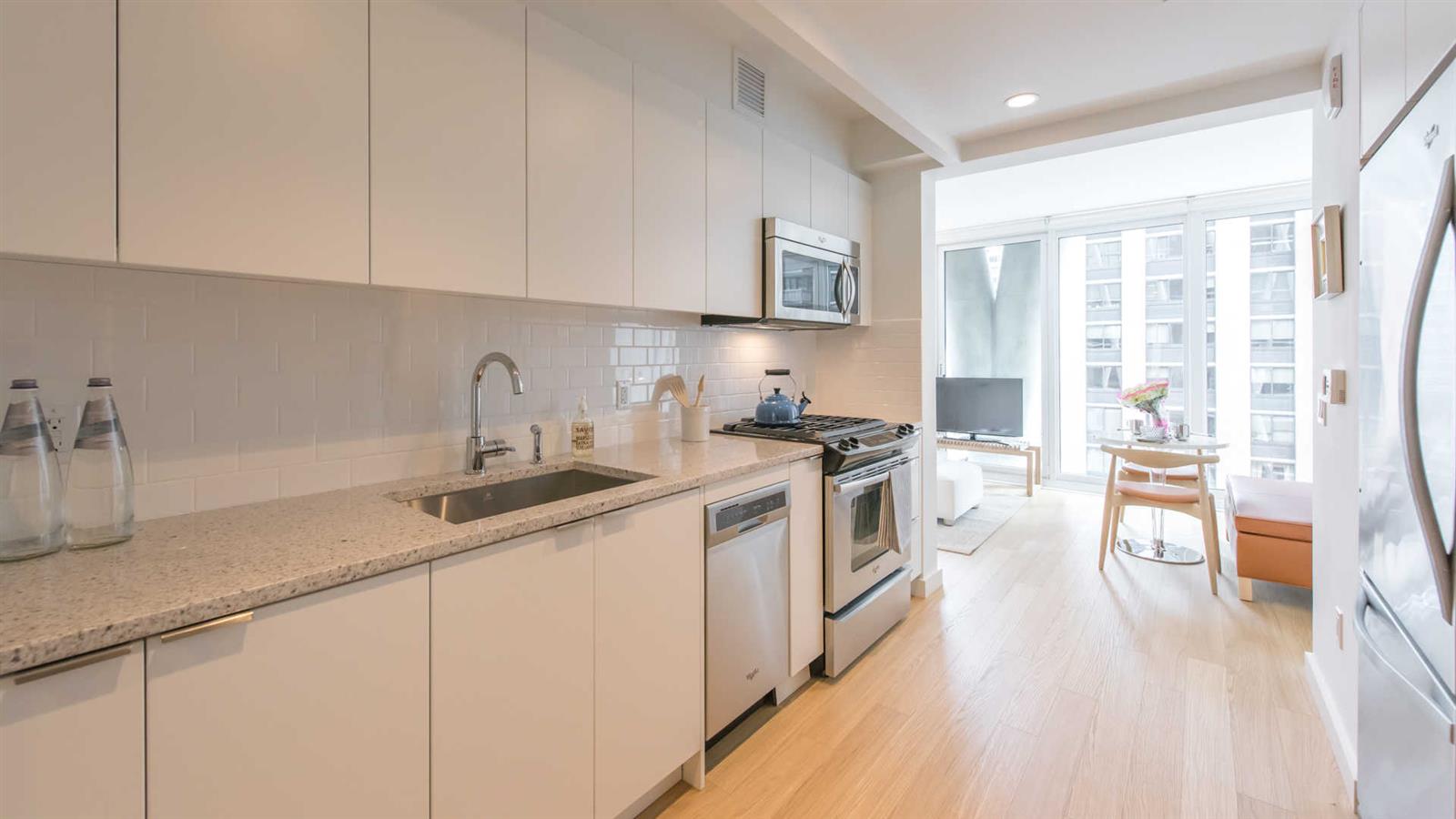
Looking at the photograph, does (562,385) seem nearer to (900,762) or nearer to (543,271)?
(543,271)

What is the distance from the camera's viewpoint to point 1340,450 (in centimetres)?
195

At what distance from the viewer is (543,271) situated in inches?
67.7

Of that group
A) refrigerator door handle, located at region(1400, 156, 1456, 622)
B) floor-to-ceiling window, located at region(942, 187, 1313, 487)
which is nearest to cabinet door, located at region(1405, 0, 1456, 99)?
refrigerator door handle, located at region(1400, 156, 1456, 622)

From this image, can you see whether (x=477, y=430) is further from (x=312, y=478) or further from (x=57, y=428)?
(x=57, y=428)

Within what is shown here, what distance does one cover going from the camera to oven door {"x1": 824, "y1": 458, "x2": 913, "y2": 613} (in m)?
2.44

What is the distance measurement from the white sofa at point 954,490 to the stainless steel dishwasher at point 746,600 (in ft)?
9.02

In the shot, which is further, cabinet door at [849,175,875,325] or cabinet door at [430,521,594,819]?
cabinet door at [849,175,875,325]

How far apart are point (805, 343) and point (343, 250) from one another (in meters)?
2.53

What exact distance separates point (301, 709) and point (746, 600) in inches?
50.8

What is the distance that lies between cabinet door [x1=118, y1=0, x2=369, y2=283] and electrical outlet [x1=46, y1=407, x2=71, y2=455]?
45 centimetres

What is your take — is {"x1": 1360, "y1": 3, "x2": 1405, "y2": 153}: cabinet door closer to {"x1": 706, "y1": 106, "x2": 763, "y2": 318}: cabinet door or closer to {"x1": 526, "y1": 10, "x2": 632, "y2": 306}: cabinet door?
{"x1": 706, "y1": 106, "x2": 763, "y2": 318}: cabinet door

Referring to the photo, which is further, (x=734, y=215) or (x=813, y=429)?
(x=813, y=429)

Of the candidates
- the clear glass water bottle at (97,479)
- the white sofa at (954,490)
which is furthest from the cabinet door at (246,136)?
the white sofa at (954,490)

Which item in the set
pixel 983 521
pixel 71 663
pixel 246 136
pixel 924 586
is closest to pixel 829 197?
pixel 924 586
